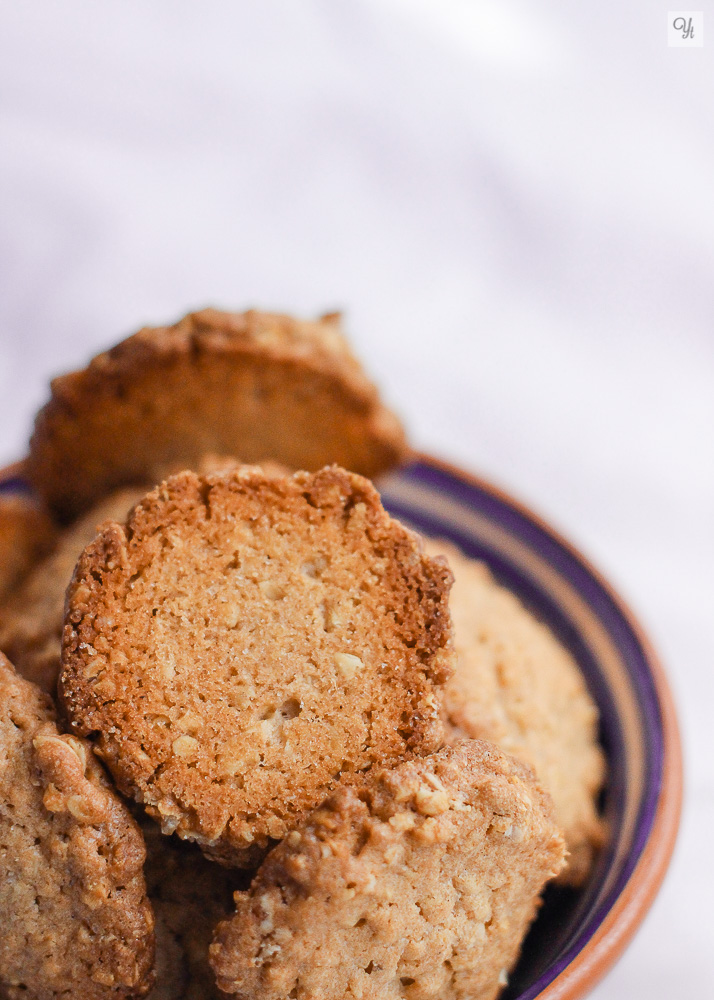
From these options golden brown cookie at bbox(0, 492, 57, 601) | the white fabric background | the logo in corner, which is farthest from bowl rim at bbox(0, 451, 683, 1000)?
the logo in corner

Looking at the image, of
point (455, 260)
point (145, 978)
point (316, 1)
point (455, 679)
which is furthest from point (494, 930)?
point (316, 1)

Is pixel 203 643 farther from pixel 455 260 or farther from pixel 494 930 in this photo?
pixel 455 260

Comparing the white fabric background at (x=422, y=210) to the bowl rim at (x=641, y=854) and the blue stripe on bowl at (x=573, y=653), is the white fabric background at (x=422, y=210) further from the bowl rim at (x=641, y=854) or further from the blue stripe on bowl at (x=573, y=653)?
the bowl rim at (x=641, y=854)

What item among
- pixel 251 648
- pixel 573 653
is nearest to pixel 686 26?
pixel 573 653

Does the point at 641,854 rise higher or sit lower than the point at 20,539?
higher

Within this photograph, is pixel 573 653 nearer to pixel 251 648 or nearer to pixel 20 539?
pixel 251 648

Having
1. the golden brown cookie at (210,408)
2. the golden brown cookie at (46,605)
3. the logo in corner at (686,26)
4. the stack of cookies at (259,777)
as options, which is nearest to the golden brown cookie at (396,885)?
the stack of cookies at (259,777)
